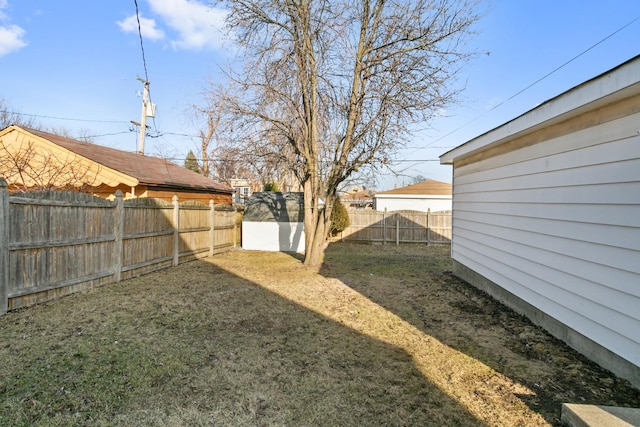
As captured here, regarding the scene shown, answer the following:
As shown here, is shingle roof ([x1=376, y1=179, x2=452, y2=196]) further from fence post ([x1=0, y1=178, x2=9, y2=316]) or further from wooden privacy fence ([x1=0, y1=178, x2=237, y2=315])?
fence post ([x1=0, y1=178, x2=9, y2=316])

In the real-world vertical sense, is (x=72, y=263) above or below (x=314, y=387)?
above

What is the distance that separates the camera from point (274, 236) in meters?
12.7

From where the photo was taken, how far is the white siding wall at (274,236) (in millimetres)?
12609

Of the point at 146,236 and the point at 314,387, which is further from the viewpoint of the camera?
the point at 146,236

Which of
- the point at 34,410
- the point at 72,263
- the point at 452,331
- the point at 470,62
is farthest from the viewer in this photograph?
the point at 470,62

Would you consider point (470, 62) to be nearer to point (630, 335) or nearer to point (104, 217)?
point (630, 335)

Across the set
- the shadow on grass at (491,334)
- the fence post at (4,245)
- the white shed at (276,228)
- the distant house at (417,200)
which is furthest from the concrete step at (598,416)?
the distant house at (417,200)

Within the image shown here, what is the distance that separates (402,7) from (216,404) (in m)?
8.40

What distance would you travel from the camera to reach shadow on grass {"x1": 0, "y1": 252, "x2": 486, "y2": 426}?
2.51 metres

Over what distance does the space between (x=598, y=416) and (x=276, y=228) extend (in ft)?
36.2

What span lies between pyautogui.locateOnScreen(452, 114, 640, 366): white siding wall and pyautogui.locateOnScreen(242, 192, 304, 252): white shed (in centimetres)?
758

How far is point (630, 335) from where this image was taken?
2977mm

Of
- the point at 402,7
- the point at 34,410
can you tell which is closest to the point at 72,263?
the point at 34,410

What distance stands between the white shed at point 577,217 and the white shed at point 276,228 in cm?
754
